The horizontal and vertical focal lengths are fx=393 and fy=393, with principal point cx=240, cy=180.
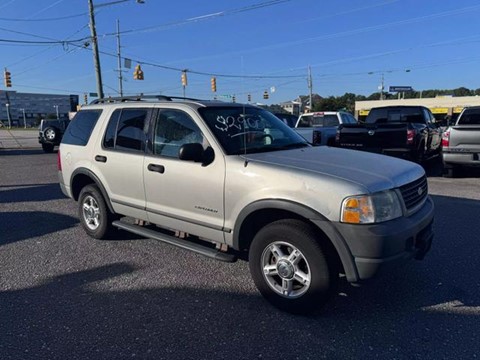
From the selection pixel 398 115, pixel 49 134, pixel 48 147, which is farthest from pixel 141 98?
pixel 48 147

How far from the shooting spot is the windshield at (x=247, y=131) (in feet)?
13.0

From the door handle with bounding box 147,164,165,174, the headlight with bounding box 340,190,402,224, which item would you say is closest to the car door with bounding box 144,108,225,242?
the door handle with bounding box 147,164,165,174

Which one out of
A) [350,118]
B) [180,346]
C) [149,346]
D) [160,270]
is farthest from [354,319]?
[350,118]

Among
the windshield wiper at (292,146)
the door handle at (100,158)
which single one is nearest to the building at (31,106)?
the door handle at (100,158)

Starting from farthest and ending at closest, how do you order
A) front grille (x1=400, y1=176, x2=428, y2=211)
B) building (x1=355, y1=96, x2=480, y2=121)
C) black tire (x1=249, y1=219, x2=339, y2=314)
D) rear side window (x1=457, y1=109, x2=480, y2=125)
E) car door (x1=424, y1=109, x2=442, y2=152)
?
1. building (x1=355, y1=96, x2=480, y2=121)
2. car door (x1=424, y1=109, x2=442, y2=152)
3. rear side window (x1=457, y1=109, x2=480, y2=125)
4. front grille (x1=400, y1=176, x2=428, y2=211)
5. black tire (x1=249, y1=219, x2=339, y2=314)

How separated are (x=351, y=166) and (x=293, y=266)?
1020 mm

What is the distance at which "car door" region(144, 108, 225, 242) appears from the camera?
3.79 m

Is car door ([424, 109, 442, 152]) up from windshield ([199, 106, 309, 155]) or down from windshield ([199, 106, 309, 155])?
down

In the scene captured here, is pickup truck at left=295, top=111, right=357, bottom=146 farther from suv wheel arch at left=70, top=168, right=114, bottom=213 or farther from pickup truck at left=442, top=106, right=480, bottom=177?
suv wheel arch at left=70, top=168, right=114, bottom=213

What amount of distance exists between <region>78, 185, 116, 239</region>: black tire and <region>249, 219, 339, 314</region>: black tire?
247cm

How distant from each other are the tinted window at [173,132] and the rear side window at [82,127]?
1.35 meters

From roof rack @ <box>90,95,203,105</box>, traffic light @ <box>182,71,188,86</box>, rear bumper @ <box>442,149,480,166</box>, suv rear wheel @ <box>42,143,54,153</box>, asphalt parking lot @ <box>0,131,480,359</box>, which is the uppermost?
traffic light @ <box>182,71,188,86</box>

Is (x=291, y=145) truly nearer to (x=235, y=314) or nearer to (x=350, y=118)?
(x=235, y=314)

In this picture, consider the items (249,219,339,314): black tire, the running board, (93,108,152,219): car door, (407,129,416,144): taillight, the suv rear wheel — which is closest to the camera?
(249,219,339,314): black tire
